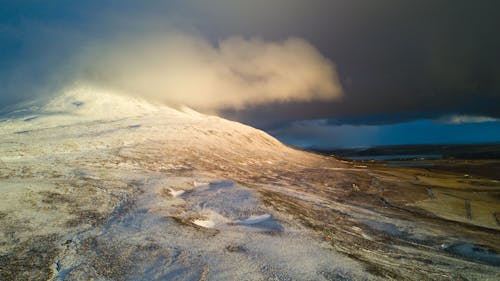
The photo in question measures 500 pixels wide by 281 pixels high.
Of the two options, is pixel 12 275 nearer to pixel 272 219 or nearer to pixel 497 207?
pixel 272 219

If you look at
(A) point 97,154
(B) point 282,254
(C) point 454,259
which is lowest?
(C) point 454,259

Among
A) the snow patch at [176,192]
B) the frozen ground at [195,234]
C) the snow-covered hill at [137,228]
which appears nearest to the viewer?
the snow-covered hill at [137,228]

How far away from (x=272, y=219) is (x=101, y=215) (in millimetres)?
10721

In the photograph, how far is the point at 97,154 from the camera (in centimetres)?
4603

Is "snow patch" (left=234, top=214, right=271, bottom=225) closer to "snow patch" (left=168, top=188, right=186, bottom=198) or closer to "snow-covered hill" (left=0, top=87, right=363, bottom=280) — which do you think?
"snow-covered hill" (left=0, top=87, right=363, bottom=280)

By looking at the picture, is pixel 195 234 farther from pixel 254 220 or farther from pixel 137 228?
pixel 254 220

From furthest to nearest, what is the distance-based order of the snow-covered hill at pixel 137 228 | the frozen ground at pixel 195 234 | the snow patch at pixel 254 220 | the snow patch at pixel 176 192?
the snow patch at pixel 176 192, the snow patch at pixel 254 220, the frozen ground at pixel 195 234, the snow-covered hill at pixel 137 228

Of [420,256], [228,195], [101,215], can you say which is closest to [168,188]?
[228,195]

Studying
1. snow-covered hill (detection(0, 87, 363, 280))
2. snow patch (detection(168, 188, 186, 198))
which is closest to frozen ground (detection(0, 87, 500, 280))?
snow-covered hill (detection(0, 87, 363, 280))

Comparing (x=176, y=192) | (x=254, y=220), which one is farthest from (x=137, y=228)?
(x=176, y=192)

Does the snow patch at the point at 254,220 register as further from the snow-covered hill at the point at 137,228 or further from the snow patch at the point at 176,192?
the snow patch at the point at 176,192

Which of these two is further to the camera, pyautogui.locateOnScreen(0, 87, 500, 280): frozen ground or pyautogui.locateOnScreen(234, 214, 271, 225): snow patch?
pyautogui.locateOnScreen(234, 214, 271, 225): snow patch

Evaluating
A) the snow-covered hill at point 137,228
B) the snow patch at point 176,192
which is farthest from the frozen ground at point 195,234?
the snow patch at point 176,192

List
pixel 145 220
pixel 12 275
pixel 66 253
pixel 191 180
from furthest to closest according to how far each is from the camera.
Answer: pixel 191 180 → pixel 145 220 → pixel 66 253 → pixel 12 275
